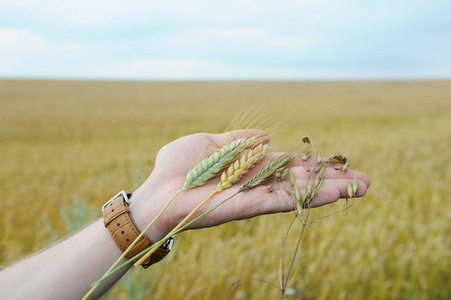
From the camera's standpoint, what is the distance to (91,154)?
8852 mm

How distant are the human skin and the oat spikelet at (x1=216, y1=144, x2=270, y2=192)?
0.44 ft

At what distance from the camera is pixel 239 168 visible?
1.40 m

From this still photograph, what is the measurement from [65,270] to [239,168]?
0.73 meters

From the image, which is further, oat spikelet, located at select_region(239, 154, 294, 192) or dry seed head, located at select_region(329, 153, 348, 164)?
dry seed head, located at select_region(329, 153, 348, 164)

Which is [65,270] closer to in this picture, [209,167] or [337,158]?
[209,167]

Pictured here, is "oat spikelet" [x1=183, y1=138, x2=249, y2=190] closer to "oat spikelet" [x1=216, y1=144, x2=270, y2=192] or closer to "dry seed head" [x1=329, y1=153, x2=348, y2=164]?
"oat spikelet" [x1=216, y1=144, x2=270, y2=192]

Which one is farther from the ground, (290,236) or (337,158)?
(337,158)

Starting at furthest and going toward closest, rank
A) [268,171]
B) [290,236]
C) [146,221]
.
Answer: [290,236] → [146,221] → [268,171]

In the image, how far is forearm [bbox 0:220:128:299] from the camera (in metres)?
1.33

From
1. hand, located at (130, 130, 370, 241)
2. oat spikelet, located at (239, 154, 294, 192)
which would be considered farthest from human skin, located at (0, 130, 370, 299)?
oat spikelet, located at (239, 154, 294, 192)

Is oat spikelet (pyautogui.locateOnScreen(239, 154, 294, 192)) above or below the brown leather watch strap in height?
above

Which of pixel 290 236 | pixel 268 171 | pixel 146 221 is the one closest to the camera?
pixel 268 171

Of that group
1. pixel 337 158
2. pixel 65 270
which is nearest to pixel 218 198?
pixel 337 158

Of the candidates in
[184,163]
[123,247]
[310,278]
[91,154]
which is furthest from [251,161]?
[91,154]
